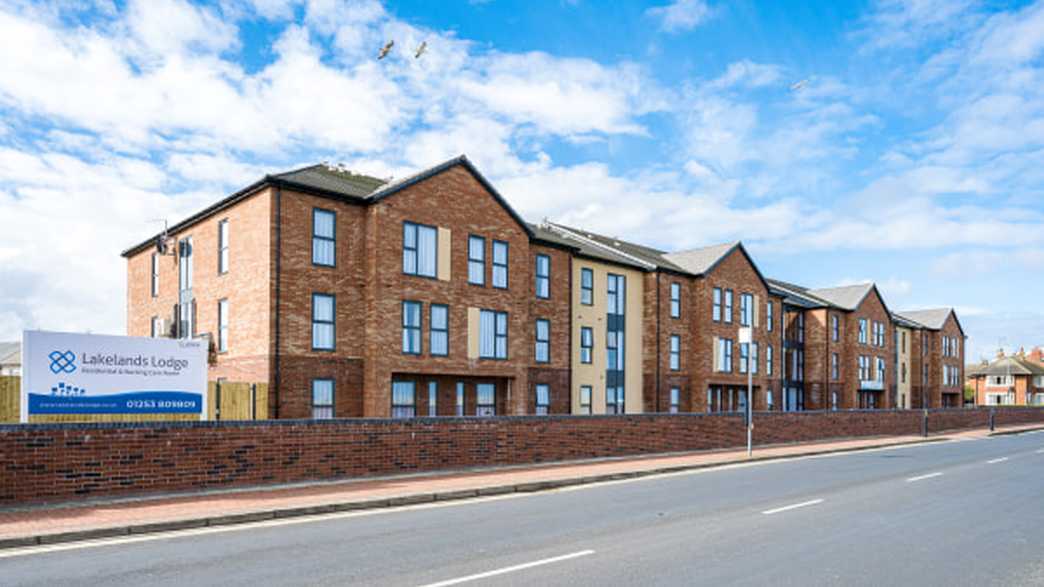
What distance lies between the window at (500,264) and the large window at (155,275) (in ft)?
41.9

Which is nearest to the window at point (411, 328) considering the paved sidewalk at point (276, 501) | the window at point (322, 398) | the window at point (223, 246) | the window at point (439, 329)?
the window at point (439, 329)

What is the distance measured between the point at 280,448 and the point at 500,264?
15.8 m

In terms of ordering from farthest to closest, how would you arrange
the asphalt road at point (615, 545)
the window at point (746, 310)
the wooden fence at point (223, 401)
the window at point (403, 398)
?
the window at point (746, 310) < the window at point (403, 398) < the wooden fence at point (223, 401) < the asphalt road at point (615, 545)

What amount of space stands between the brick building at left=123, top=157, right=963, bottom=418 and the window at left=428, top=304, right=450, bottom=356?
0.05m

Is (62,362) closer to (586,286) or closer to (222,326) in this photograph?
(222,326)

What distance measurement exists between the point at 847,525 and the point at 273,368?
16.6 m

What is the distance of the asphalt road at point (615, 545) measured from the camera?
816 cm

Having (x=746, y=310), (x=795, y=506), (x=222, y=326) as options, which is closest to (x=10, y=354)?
(x=222, y=326)

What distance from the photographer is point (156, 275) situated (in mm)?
31047

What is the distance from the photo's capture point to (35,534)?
9844 millimetres

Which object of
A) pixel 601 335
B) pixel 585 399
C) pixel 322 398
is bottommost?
pixel 585 399

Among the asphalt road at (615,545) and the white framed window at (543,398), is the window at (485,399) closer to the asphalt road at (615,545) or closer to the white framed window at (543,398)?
the white framed window at (543,398)

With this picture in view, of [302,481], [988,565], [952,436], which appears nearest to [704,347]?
[952,436]

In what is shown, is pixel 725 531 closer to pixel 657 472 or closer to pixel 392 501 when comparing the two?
pixel 392 501
